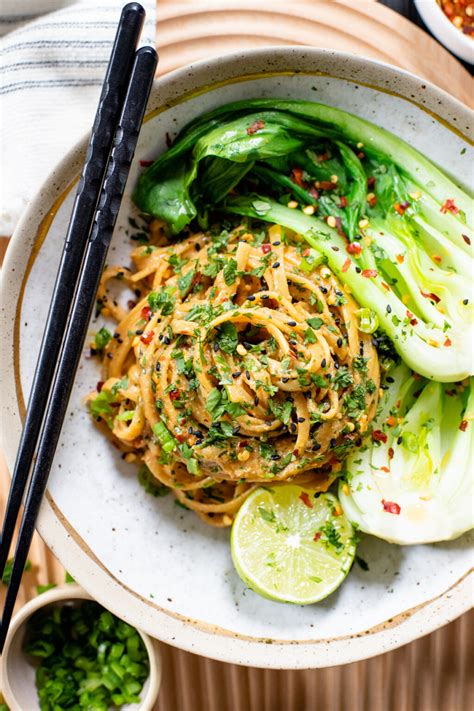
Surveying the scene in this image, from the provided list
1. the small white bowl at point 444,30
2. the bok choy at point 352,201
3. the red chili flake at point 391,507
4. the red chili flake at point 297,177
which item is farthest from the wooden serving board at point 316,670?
the red chili flake at point 391,507

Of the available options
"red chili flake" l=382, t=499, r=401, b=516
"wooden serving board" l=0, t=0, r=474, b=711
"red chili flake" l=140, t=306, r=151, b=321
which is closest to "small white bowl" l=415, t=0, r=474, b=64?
"wooden serving board" l=0, t=0, r=474, b=711

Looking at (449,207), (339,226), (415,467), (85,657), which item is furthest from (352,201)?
(85,657)

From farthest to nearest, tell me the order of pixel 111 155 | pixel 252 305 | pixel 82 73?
1. pixel 82 73
2. pixel 252 305
3. pixel 111 155

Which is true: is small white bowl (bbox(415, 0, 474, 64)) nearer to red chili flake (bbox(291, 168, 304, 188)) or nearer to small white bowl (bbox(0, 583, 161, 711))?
red chili flake (bbox(291, 168, 304, 188))

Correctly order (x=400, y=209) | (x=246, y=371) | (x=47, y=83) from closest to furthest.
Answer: (x=246, y=371)
(x=400, y=209)
(x=47, y=83)

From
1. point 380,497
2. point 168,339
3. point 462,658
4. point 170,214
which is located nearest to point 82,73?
point 170,214

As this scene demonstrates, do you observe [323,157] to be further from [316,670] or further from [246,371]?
[316,670]

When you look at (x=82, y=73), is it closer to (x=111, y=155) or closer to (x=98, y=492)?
(x=111, y=155)
